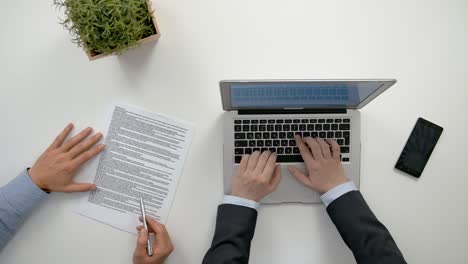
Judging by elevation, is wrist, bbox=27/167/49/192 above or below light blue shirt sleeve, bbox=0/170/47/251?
above

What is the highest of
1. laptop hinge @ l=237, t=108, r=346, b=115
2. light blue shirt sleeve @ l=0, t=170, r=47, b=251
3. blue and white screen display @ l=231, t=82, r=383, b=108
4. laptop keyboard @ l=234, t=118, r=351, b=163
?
blue and white screen display @ l=231, t=82, r=383, b=108

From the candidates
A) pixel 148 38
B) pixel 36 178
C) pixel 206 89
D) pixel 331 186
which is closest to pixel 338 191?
pixel 331 186

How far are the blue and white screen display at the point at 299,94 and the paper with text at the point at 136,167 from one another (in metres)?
0.19

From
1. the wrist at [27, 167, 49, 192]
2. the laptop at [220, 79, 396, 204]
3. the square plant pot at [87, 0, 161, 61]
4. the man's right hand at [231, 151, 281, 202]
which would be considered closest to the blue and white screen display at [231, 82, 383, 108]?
the laptop at [220, 79, 396, 204]

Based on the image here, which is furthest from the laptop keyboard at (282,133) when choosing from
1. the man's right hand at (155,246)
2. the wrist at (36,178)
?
the wrist at (36,178)

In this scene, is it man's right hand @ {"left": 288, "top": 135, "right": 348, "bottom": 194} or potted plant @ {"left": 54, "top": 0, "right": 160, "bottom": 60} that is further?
man's right hand @ {"left": 288, "top": 135, "right": 348, "bottom": 194}

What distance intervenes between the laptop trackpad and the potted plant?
475mm

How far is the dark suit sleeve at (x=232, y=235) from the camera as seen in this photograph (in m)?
0.79

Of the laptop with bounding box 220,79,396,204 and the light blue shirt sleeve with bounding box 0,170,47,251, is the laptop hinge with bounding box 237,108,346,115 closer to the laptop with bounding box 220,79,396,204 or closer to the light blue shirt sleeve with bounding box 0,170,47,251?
the laptop with bounding box 220,79,396,204

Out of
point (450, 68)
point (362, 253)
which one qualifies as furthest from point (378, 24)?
point (362, 253)

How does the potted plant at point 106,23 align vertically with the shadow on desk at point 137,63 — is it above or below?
above

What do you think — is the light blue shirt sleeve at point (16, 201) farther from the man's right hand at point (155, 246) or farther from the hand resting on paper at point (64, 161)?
the man's right hand at point (155, 246)

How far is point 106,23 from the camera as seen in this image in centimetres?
75

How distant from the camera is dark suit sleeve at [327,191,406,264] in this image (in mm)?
787
